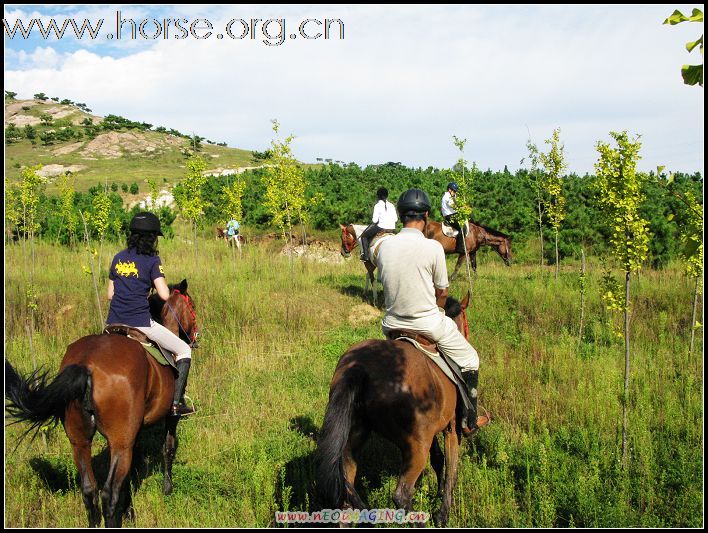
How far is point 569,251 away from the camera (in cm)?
2416

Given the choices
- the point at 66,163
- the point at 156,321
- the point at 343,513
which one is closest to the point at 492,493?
the point at 343,513

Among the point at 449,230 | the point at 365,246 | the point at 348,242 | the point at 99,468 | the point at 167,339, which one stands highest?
the point at 449,230

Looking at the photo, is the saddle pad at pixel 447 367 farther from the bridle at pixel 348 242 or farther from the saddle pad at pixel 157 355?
the bridle at pixel 348 242

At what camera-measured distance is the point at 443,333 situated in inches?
209

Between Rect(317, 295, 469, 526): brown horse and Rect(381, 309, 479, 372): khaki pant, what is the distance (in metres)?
0.26

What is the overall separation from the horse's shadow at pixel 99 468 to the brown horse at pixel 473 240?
1151cm

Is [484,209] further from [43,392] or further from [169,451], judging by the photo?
[43,392]

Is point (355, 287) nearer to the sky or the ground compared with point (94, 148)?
nearer to the ground

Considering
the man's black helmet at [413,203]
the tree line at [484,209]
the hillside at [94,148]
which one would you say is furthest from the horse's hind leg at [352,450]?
the hillside at [94,148]

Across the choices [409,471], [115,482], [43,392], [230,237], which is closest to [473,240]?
[230,237]

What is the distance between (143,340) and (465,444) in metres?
4.26

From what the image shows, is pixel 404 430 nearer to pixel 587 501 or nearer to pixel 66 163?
pixel 587 501

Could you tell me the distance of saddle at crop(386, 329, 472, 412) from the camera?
5.25 m

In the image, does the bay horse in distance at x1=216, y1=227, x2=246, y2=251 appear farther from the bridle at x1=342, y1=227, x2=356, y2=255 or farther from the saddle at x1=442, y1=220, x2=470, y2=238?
the saddle at x1=442, y1=220, x2=470, y2=238
